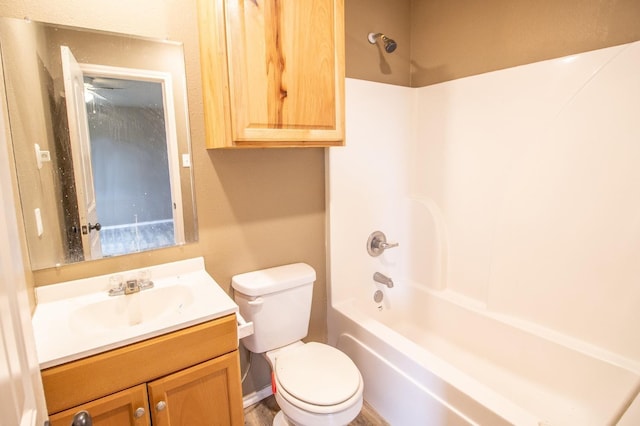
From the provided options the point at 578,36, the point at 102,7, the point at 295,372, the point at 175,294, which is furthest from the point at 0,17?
the point at 578,36

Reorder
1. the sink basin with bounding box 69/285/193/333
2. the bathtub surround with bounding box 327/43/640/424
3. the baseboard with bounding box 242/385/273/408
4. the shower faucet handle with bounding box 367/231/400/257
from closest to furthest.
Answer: the sink basin with bounding box 69/285/193/333, the bathtub surround with bounding box 327/43/640/424, the baseboard with bounding box 242/385/273/408, the shower faucet handle with bounding box 367/231/400/257

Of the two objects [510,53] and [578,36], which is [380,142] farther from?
[578,36]

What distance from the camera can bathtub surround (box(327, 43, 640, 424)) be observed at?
147 centimetres

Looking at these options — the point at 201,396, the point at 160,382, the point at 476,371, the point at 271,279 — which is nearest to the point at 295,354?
the point at 271,279

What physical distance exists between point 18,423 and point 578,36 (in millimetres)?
2273

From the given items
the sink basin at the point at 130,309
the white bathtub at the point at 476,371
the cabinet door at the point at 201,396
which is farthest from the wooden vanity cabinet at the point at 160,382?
the white bathtub at the point at 476,371

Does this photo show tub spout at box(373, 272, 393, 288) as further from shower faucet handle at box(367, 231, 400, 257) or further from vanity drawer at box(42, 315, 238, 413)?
vanity drawer at box(42, 315, 238, 413)

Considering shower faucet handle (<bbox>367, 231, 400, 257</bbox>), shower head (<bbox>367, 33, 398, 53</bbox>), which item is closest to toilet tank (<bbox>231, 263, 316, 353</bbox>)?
shower faucet handle (<bbox>367, 231, 400, 257</bbox>)

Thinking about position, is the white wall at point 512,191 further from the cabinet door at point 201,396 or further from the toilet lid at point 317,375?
the cabinet door at point 201,396

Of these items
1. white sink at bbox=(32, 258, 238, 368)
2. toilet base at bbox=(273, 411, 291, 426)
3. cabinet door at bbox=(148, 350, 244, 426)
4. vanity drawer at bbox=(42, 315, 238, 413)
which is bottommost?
toilet base at bbox=(273, 411, 291, 426)

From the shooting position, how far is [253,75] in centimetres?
131

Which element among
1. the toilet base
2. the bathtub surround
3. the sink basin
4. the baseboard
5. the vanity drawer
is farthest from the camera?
the baseboard

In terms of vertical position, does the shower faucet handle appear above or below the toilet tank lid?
above

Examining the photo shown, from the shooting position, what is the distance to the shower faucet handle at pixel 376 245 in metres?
2.16
